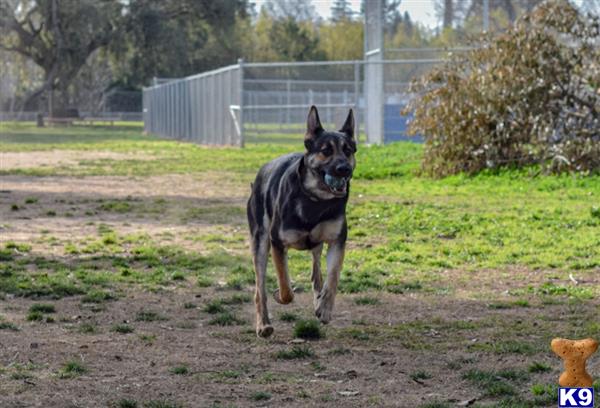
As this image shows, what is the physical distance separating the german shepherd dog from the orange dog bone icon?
3.34 m

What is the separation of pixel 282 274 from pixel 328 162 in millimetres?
830

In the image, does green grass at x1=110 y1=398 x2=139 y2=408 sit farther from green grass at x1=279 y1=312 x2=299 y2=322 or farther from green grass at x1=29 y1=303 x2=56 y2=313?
green grass at x1=29 y1=303 x2=56 y2=313

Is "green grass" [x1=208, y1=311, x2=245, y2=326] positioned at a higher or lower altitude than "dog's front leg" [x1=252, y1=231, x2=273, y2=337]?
lower

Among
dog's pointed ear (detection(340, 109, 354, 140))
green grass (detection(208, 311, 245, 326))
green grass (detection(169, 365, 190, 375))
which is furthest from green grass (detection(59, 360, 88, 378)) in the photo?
dog's pointed ear (detection(340, 109, 354, 140))

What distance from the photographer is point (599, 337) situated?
7480mm

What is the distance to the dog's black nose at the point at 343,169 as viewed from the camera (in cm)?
718

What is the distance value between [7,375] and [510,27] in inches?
599

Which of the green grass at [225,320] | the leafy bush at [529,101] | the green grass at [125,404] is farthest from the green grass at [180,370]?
the leafy bush at [529,101]

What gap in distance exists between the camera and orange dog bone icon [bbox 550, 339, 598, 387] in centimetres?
383

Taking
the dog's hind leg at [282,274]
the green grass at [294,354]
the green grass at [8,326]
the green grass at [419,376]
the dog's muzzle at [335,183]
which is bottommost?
the green grass at [8,326]

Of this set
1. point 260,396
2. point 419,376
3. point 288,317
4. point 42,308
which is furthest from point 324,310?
point 42,308

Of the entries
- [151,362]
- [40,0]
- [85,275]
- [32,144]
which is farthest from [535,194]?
[40,0]

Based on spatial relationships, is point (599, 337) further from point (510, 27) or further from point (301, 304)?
point (510, 27)

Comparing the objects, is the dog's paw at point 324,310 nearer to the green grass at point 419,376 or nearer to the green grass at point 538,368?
the green grass at point 419,376
